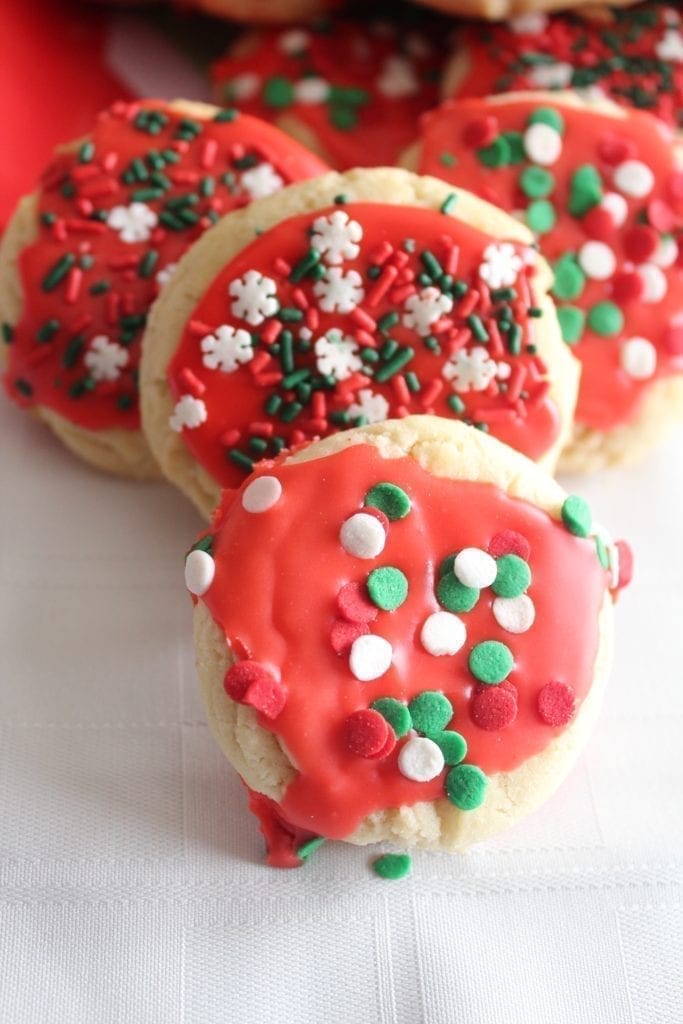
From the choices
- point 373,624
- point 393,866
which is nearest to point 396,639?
point 373,624

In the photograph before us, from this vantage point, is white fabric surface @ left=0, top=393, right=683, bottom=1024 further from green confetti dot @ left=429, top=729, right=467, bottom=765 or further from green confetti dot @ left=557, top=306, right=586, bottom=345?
green confetti dot @ left=557, top=306, right=586, bottom=345

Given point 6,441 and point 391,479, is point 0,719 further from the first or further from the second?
point 391,479

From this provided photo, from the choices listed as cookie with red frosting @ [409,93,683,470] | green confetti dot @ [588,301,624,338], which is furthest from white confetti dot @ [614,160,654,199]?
green confetti dot @ [588,301,624,338]

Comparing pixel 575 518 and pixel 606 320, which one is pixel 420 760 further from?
pixel 606 320

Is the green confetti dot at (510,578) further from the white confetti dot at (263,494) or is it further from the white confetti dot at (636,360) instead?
the white confetti dot at (636,360)

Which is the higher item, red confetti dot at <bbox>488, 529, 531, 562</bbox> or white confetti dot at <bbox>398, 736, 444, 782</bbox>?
red confetti dot at <bbox>488, 529, 531, 562</bbox>

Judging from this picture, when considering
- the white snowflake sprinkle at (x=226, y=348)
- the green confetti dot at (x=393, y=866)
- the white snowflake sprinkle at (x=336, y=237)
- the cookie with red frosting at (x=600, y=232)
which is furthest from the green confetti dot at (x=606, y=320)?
the green confetti dot at (x=393, y=866)
